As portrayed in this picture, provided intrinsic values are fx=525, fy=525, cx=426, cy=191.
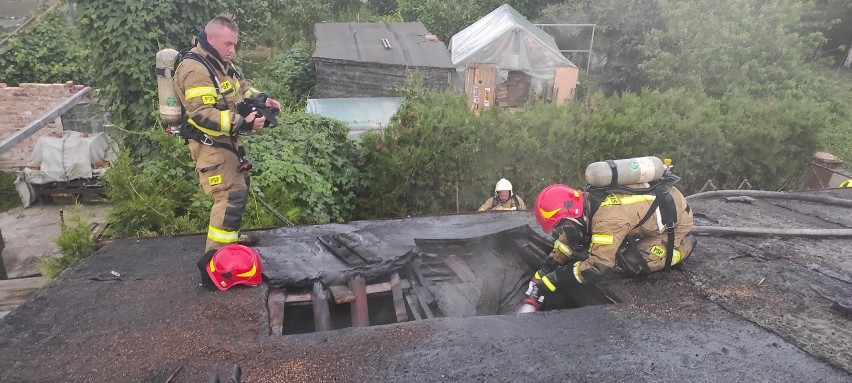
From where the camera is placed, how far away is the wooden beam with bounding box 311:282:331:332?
3570mm

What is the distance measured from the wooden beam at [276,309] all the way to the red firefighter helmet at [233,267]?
18cm

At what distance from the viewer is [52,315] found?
3.35 meters

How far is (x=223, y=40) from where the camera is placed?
3854mm

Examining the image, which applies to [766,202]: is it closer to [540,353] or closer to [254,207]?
[540,353]

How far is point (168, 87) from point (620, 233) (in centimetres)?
352

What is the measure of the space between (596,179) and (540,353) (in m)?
1.39

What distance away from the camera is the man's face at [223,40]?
12.5ft

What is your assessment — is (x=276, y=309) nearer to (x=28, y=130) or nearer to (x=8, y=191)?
(x=28, y=130)

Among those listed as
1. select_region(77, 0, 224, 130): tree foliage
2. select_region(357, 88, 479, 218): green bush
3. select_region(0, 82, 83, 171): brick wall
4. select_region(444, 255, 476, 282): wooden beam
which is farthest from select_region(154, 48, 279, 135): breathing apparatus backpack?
select_region(0, 82, 83, 171): brick wall

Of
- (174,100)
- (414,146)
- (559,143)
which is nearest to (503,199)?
(414,146)

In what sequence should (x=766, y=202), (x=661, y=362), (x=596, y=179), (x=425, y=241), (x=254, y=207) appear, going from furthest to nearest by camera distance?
(x=766, y=202)
(x=254, y=207)
(x=425, y=241)
(x=596, y=179)
(x=661, y=362)

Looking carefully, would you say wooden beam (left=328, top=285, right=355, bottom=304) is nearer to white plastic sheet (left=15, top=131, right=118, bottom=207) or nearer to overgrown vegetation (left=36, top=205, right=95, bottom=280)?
overgrown vegetation (left=36, top=205, right=95, bottom=280)

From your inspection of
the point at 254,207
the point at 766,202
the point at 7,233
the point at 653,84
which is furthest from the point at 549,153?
the point at 7,233

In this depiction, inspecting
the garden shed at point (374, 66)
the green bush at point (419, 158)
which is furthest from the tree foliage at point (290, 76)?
the green bush at point (419, 158)
